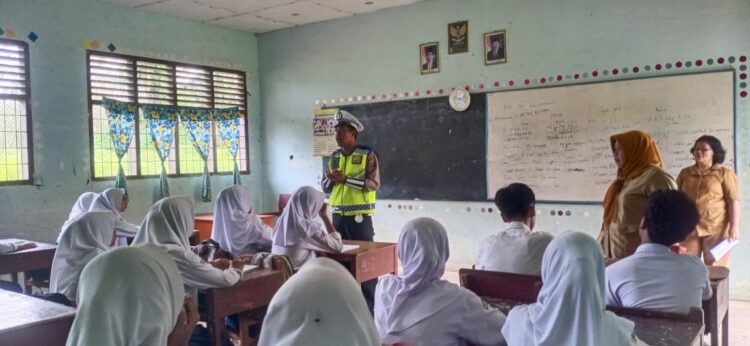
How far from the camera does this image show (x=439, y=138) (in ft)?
18.9

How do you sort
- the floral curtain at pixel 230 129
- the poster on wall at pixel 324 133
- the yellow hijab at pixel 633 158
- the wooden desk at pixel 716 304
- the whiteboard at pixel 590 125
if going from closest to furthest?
the wooden desk at pixel 716 304 < the yellow hijab at pixel 633 158 < the whiteboard at pixel 590 125 < the poster on wall at pixel 324 133 < the floral curtain at pixel 230 129

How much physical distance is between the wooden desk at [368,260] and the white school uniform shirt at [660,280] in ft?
5.65

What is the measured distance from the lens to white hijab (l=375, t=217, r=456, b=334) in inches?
77.7

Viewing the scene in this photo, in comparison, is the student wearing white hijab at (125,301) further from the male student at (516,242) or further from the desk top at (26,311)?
the male student at (516,242)

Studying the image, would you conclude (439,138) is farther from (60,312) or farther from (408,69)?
(60,312)

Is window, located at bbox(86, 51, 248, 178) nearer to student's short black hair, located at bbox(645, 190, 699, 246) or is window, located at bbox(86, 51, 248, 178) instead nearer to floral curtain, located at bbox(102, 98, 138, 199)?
floral curtain, located at bbox(102, 98, 138, 199)

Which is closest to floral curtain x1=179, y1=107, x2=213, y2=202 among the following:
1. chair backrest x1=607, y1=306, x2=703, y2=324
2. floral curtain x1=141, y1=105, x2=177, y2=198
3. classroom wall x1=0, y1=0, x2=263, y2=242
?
floral curtain x1=141, y1=105, x2=177, y2=198

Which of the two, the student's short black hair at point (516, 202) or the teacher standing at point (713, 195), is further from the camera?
the teacher standing at point (713, 195)

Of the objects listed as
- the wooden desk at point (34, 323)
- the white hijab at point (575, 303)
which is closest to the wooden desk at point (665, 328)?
the white hijab at point (575, 303)

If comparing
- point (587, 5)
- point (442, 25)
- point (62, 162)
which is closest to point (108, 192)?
point (62, 162)

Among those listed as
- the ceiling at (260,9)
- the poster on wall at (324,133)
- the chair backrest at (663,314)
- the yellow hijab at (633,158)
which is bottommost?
the chair backrest at (663,314)

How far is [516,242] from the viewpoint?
2.49m

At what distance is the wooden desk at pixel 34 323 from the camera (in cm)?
195

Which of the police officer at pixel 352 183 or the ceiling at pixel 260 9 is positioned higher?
the ceiling at pixel 260 9
